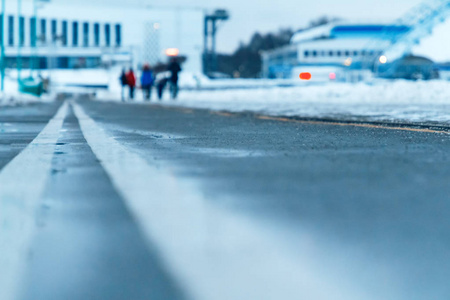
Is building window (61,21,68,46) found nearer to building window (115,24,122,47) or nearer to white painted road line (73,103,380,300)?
building window (115,24,122,47)

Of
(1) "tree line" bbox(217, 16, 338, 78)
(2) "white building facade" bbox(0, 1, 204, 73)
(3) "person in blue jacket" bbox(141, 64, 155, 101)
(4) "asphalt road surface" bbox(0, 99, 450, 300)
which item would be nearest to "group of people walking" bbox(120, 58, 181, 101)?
(3) "person in blue jacket" bbox(141, 64, 155, 101)

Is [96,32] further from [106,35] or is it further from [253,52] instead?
[253,52]

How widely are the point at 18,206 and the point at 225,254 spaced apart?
4.84 feet

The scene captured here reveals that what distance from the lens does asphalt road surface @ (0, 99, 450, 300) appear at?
2.56 meters

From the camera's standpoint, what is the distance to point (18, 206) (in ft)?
13.1

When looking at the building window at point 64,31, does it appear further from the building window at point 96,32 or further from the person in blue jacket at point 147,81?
the person in blue jacket at point 147,81

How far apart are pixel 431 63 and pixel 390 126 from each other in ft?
144

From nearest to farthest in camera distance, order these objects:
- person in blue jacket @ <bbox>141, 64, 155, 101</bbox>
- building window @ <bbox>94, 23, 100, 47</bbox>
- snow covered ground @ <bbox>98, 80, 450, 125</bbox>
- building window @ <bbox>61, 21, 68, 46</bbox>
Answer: snow covered ground @ <bbox>98, 80, 450, 125</bbox>, person in blue jacket @ <bbox>141, 64, 155, 101</bbox>, building window @ <bbox>61, 21, 68, 46</bbox>, building window @ <bbox>94, 23, 100, 47</bbox>

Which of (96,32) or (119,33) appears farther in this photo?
(119,33)

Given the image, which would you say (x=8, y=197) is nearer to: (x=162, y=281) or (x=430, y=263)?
(x=162, y=281)

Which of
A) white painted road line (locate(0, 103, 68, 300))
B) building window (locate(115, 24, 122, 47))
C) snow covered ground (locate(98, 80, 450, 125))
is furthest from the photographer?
building window (locate(115, 24, 122, 47))

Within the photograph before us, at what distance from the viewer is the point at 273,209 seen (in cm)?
387

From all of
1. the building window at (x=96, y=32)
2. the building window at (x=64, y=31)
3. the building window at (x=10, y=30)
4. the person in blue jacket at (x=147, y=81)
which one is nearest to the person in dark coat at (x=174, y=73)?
the person in blue jacket at (x=147, y=81)

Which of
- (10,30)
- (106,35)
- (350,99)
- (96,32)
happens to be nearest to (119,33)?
(106,35)
